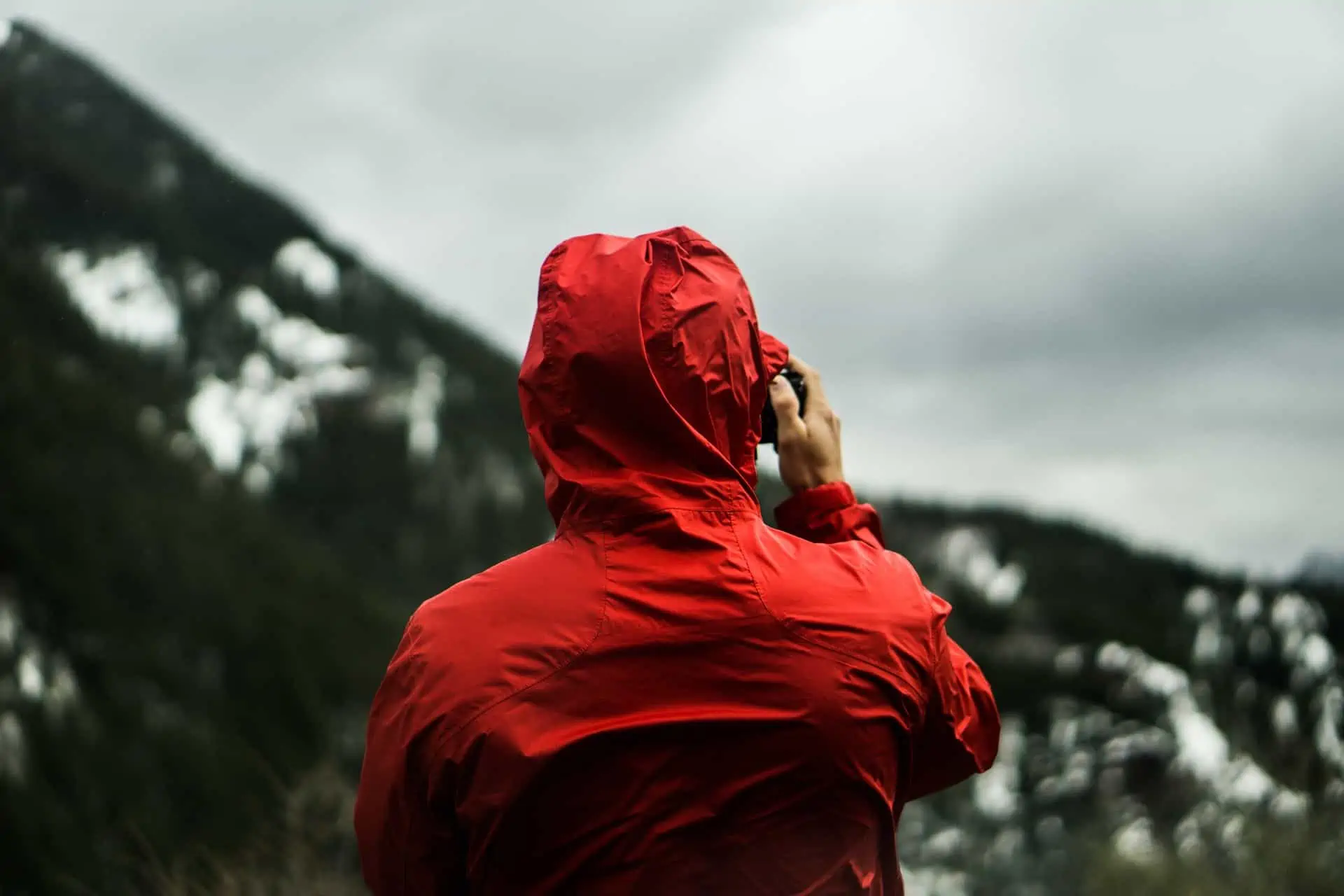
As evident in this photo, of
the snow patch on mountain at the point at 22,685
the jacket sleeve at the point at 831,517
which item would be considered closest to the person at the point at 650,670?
the jacket sleeve at the point at 831,517

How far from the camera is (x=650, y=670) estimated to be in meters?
1.68

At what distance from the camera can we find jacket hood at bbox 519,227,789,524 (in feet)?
5.75

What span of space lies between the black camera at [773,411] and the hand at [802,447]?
25mm

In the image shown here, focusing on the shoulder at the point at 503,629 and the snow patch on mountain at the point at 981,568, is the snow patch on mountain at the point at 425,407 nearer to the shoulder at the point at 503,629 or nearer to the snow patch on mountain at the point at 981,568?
the snow patch on mountain at the point at 981,568

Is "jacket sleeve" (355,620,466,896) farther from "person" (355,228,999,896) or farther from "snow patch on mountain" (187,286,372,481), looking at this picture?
"snow patch on mountain" (187,286,372,481)

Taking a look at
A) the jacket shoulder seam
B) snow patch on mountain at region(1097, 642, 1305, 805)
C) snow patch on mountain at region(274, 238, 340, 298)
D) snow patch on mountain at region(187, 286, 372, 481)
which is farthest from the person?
snow patch on mountain at region(274, 238, 340, 298)

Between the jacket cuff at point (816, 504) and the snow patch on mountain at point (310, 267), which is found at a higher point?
the snow patch on mountain at point (310, 267)

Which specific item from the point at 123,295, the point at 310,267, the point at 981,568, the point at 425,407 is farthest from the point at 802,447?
the point at 310,267

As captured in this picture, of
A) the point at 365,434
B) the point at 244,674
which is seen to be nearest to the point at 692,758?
the point at 244,674

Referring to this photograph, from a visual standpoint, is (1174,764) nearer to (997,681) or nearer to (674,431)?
(674,431)

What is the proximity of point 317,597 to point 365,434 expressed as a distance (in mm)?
6100

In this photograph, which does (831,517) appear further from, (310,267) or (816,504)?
(310,267)

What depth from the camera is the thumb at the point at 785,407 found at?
2088mm

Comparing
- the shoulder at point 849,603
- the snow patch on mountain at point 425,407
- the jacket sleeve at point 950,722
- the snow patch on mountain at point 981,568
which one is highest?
the shoulder at point 849,603
